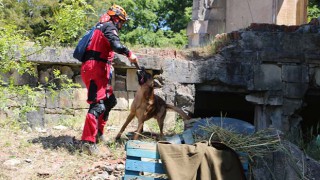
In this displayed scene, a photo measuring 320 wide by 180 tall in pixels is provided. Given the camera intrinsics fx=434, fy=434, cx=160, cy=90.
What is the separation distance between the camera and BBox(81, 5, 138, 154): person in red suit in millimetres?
5148

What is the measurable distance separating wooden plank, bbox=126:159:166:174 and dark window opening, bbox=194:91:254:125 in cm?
435

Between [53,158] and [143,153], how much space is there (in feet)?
6.15

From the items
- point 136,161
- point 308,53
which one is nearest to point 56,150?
point 136,161

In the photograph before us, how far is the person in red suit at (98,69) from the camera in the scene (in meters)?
5.15

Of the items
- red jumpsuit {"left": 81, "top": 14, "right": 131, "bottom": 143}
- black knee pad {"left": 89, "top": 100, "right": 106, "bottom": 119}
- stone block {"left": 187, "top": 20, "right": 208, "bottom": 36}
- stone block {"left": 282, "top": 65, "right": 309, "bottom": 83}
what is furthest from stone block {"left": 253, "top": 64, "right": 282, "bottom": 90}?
stone block {"left": 187, "top": 20, "right": 208, "bottom": 36}

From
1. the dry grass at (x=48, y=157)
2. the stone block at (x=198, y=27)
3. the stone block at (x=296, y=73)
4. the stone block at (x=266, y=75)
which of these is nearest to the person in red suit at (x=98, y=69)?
the dry grass at (x=48, y=157)

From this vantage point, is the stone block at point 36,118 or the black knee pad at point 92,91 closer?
the black knee pad at point 92,91

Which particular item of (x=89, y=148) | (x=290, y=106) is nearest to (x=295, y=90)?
(x=290, y=106)

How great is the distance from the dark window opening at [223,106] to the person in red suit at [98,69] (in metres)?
3.00

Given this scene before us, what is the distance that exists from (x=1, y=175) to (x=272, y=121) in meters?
4.09

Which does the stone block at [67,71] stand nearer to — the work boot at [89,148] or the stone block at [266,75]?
the work boot at [89,148]

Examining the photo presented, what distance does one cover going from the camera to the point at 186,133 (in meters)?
4.12

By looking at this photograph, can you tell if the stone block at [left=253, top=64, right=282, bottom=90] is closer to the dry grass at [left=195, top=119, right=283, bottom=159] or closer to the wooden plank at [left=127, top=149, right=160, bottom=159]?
the dry grass at [left=195, top=119, right=283, bottom=159]

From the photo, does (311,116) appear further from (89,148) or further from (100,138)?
(89,148)
